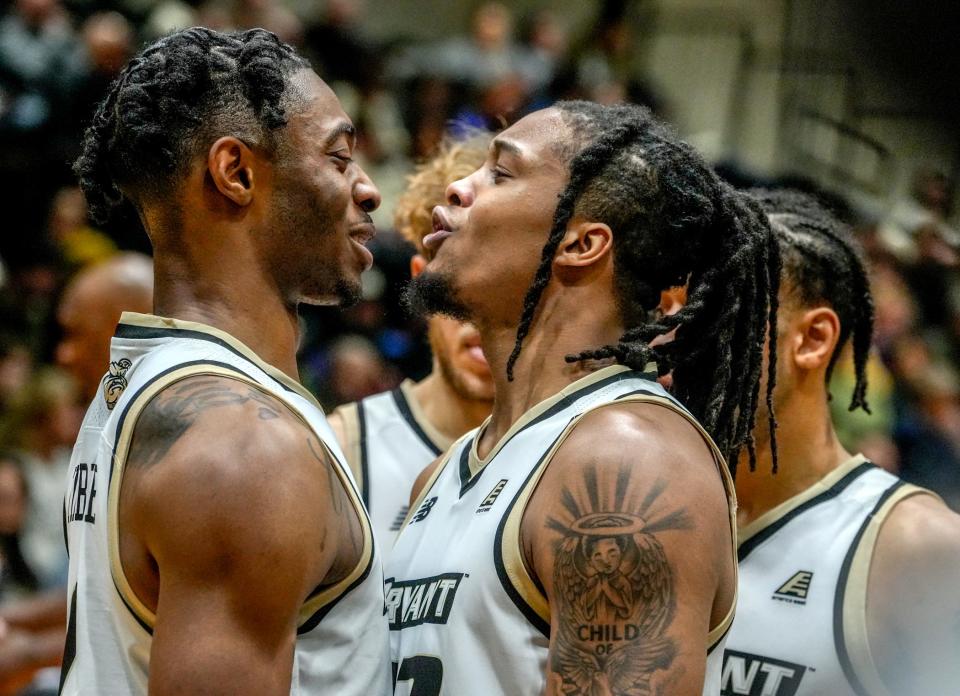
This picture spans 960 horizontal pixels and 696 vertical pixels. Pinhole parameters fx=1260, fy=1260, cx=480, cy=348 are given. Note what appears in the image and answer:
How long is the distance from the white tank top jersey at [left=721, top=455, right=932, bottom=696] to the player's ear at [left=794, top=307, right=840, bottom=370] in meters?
0.30

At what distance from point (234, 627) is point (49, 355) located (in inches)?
219

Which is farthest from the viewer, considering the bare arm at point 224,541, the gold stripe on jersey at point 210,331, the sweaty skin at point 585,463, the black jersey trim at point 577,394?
the black jersey trim at point 577,394

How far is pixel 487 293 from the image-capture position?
2.86m

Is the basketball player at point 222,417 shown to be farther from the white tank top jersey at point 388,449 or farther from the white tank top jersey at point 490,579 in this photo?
the white tank top jersey at point 388,449

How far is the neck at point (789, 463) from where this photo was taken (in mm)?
3396

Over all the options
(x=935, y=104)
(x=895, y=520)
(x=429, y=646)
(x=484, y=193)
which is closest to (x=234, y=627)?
(x=429, y=646)

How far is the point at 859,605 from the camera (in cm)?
301

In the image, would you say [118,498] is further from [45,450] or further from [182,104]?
[45,450]

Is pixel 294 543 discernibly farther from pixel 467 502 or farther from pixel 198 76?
pixel 198 76

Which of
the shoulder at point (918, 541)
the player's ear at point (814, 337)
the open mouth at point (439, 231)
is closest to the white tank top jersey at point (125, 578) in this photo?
the open mouth at point (439, 231)

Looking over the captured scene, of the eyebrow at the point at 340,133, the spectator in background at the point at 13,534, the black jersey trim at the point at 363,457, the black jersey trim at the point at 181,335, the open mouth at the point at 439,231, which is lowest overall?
the spectator in background at the point at 13,534

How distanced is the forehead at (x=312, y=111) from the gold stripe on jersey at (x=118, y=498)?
602mm

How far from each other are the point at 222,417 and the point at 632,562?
75cm

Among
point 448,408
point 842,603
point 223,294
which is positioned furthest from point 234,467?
point 448,408
